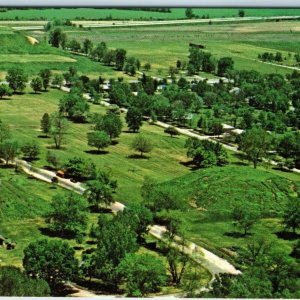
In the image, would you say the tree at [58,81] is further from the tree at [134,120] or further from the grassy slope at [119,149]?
the tree at [134,120]

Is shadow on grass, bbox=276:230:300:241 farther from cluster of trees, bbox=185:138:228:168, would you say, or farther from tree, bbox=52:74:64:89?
tree, bbox=52:74:64:89

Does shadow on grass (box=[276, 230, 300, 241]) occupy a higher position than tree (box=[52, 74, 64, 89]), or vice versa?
tree (box=[52, 74, 64, 89])

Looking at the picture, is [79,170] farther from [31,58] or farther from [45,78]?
[31,58]

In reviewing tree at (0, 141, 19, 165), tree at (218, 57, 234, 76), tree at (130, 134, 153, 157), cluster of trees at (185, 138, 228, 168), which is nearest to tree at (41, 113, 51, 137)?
tree at (130, 134, 153, 157)

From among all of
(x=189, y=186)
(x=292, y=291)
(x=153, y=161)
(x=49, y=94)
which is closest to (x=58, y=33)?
(x=49, y=94)

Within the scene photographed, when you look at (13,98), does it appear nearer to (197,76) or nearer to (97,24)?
(197,76)

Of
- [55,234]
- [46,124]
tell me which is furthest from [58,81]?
[55,234]


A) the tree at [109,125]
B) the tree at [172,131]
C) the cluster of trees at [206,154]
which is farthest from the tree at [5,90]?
the cluster of trees at [206,154]
